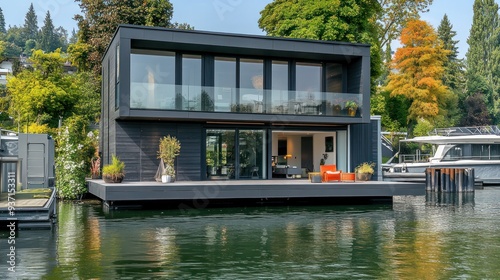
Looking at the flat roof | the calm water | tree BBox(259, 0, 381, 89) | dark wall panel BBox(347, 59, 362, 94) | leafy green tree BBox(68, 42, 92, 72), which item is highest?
tree BBox(259, 0, 381, 89)

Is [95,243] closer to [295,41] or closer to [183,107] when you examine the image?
[183,107]

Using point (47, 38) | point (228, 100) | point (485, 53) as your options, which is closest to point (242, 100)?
point (228, 100)

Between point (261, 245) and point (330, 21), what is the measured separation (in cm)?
2513

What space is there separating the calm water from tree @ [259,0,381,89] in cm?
1771

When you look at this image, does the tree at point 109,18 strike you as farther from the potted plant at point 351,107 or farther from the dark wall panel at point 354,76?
the potted plant at point 351,107

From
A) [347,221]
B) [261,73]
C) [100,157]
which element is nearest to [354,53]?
[261,73]

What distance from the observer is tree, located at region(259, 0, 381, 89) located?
3525cm

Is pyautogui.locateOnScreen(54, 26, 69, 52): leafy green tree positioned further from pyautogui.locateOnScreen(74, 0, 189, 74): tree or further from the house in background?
the house in background

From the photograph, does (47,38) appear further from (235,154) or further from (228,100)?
(228,100)

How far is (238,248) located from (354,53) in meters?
15.0

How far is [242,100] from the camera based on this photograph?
2298 cm

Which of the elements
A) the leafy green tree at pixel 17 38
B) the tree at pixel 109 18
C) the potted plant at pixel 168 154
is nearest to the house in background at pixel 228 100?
the potted plant at pixel 168 154

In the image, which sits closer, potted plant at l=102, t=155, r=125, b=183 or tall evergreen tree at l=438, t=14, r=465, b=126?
potted plant at l=102, t=155, r=125, b=183

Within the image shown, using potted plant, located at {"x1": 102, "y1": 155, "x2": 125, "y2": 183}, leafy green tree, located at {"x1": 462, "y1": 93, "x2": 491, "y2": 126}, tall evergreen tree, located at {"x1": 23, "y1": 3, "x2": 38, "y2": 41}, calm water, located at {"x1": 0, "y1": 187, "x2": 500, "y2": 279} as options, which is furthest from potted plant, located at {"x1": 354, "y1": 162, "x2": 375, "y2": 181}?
tall evergreen tree, located at {"x1": 23, "y1": 3, "x2": 38, "y2": 41}
